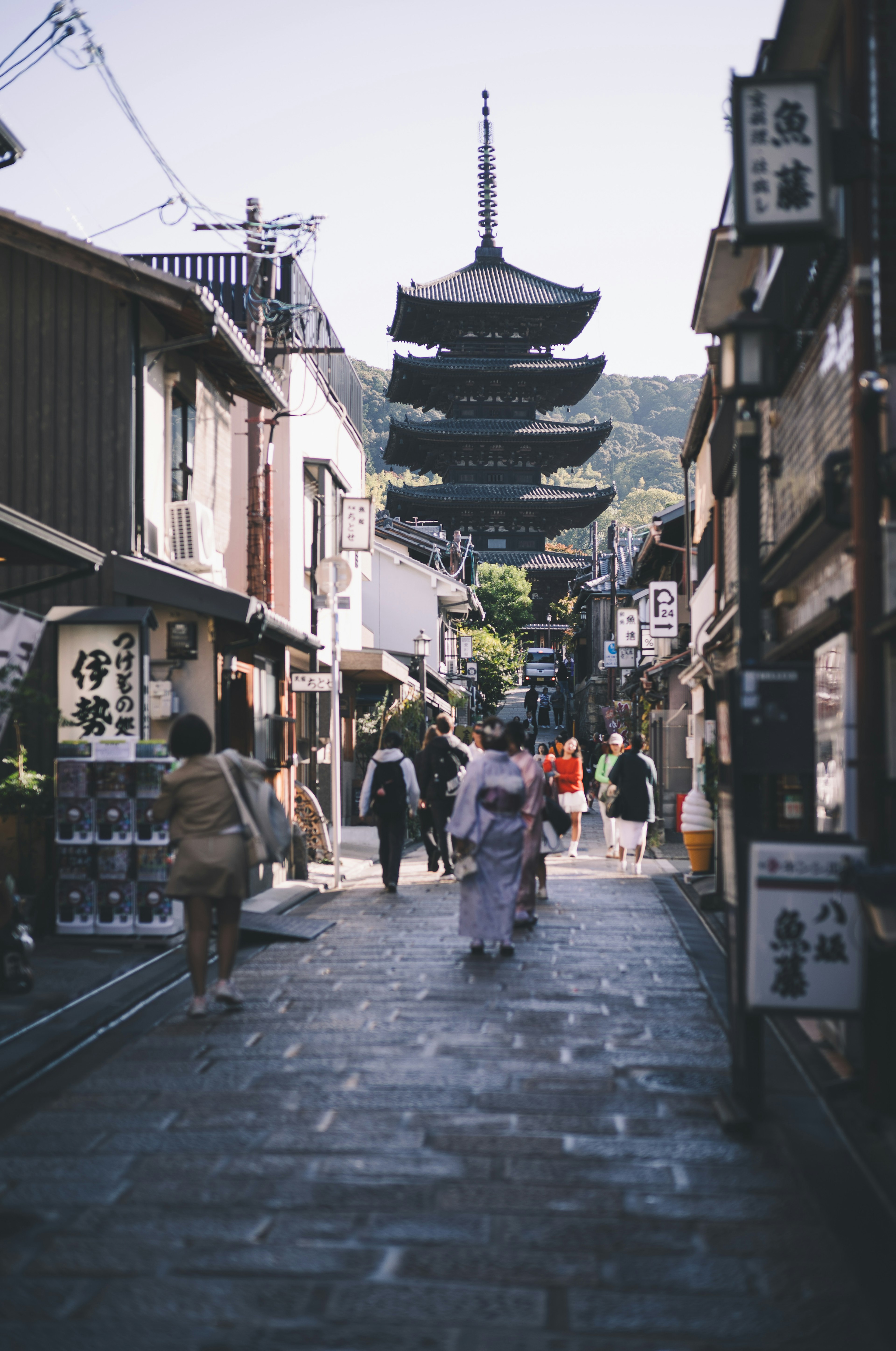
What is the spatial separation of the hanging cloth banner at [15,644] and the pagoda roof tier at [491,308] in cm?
4718

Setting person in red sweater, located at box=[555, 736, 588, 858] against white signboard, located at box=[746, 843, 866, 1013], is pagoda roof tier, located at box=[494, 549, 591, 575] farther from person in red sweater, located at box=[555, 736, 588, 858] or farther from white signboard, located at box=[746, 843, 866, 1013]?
white signboard, located at box=[746, 843, 866, 1013]

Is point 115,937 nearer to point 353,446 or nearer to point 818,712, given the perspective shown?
point 818,712

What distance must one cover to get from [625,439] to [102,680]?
12720 centimetres

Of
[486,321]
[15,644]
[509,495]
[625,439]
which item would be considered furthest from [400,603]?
[625,439]

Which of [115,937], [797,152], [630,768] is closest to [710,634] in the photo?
[630,768]

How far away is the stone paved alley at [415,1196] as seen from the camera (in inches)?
142

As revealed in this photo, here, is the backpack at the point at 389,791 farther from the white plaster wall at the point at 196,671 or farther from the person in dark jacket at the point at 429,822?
the white plaster wall at the point at 196,671

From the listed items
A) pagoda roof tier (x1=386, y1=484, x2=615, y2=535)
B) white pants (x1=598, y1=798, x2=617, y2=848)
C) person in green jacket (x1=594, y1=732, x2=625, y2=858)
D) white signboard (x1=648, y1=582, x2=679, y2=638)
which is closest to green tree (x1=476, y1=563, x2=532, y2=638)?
pagoda roof tier (x1=386, y1=484, x2=615, y2=535)

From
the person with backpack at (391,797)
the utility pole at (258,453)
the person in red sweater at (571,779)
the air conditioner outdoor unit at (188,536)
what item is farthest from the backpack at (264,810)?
the person in red sweater at (571,779)

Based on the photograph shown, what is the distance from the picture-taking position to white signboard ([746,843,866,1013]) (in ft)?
17.5

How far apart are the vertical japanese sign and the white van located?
57.3 m

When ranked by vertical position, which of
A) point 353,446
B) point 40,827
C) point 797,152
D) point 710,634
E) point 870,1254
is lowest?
point 870,1254

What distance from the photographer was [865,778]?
5723 mm

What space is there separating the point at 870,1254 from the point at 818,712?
4.76 meters
